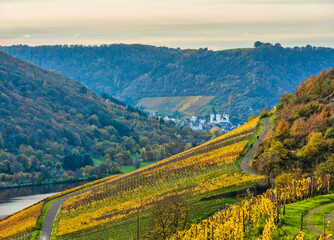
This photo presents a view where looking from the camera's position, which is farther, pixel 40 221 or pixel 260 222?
pixel 40 221

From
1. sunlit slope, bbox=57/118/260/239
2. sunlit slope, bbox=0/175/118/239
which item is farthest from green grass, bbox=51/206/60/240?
sunlit slope, bbox=0/175/118/239

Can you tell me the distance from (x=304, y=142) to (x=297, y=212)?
39.4 m

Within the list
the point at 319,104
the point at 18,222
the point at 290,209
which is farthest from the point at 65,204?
the point at 290,209

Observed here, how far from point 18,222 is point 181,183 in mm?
32849

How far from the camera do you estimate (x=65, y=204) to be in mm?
106438

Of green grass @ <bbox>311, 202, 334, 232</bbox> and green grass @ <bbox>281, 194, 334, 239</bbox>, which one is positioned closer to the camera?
green grass @ <bbox>281, 194, 334, 239</bbox>

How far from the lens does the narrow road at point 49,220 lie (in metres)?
80.3

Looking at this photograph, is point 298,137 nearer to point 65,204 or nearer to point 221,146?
point 221,146

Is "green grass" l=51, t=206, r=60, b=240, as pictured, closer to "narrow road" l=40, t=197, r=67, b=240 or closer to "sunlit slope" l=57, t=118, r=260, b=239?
"narrow road" l=40, t=197, r=67, b=240

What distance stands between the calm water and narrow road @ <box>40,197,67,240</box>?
18.6 m

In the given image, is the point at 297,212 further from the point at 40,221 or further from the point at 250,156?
the point at 40,221

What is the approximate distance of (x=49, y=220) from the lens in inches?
3679

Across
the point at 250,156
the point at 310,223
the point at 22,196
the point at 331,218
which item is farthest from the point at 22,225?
the point at 22,196

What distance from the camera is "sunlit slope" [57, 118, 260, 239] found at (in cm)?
7206
